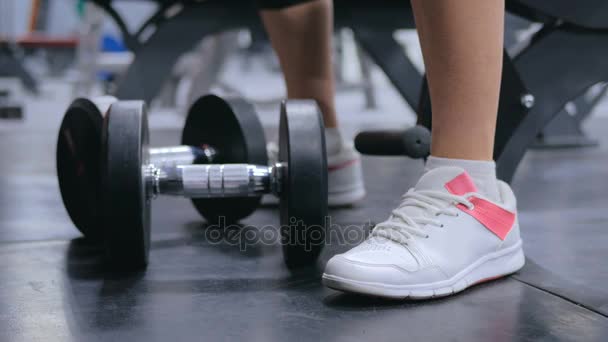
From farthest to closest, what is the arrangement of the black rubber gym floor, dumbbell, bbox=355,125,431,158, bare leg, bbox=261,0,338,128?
bare leg, bbox=261,0,338,128
dumbbell, bbox=355,125,431,158
the black rubber gym floor

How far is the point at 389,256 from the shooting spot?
2.42 feet

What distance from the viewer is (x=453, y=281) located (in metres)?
0.75

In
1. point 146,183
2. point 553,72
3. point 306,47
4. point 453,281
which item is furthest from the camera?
point 306,47

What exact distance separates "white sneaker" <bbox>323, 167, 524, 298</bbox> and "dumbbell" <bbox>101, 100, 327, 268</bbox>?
82 mm

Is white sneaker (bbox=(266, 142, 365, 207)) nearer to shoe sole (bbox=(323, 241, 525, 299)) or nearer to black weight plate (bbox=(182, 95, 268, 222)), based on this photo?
black weight plate (bbox=(182, 95, 268, 222))

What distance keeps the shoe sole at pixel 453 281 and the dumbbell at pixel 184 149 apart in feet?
1.19

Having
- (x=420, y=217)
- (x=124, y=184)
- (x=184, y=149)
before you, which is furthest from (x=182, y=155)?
(x=420, y=217)

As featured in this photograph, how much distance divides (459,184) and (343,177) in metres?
0.47

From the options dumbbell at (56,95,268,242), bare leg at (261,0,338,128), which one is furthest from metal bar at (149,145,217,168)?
bare leg at (261,0,338,128)

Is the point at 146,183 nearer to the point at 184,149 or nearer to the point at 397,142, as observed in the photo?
the point at 184,149

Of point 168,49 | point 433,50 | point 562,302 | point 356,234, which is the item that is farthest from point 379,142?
point 168,49

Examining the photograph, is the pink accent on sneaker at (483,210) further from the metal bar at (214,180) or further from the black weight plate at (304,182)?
the metal bar at (214,180)

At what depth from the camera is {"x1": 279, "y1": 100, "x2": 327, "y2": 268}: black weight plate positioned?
0.79 m

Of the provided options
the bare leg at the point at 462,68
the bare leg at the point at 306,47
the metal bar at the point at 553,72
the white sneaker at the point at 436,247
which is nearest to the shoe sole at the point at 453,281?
the white sneaker at the point at 436,247
